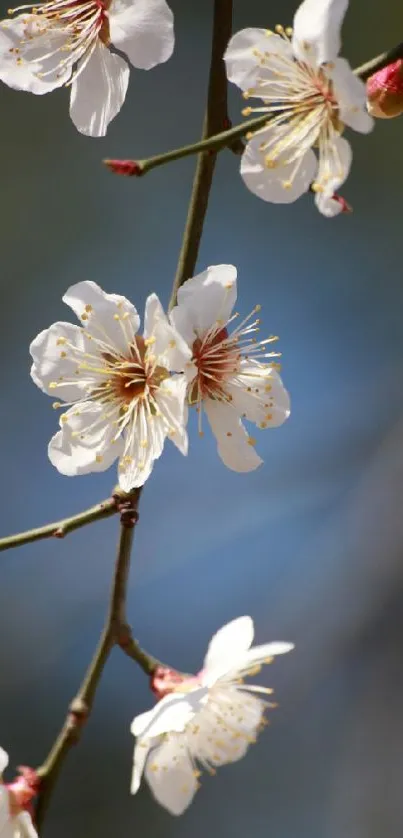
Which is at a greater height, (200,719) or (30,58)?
(30,58)

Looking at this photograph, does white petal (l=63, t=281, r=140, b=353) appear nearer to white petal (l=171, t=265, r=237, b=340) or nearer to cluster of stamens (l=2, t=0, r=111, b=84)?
white petal (l=171, t=265, r=237, b=340)

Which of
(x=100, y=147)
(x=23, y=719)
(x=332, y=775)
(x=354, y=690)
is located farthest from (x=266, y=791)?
(x=100, y=147)

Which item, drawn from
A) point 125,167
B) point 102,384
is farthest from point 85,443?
point 125,167

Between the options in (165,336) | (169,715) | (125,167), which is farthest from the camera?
(169,715)

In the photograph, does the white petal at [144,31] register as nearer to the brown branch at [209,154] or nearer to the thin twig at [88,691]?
the brown branch at [209,154]

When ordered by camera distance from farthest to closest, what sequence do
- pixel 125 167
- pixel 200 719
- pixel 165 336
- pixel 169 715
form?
pixel 200 719
pixel 169 715
pixel 165 336
pixel 125 167

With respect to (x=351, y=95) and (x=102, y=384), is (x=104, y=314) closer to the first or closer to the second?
(x=102, y=384)

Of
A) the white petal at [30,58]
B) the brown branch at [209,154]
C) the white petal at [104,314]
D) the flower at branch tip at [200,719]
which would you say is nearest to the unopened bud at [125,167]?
the brown branch at [209,154]
